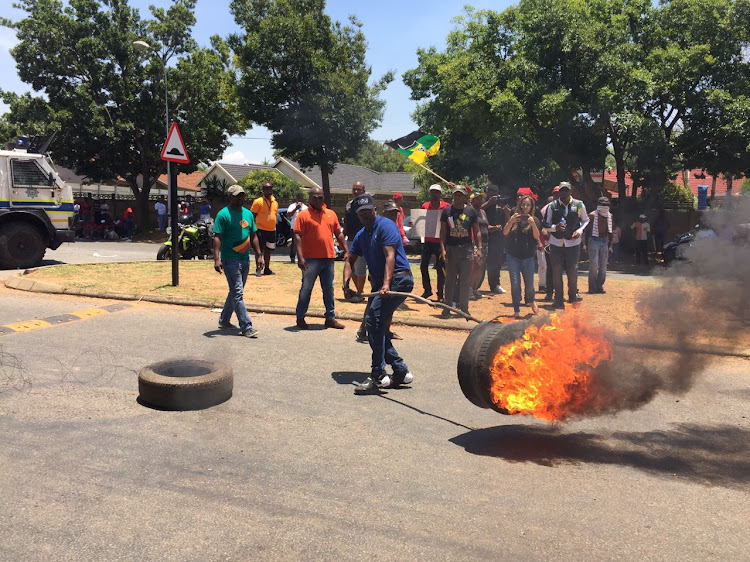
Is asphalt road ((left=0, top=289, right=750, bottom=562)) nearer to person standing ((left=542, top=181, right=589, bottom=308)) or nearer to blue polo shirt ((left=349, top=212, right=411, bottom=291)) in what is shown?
blue polo shirt ((left=349, top=212, right=411, bottom=291))

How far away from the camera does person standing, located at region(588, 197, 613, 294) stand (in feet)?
38.9

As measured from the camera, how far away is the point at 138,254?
797 inches

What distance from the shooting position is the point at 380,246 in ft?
20.6

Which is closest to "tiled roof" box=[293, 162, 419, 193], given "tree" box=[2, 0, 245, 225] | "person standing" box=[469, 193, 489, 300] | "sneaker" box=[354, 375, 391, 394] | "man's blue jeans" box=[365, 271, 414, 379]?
"tree" box=[2, 0, 245, 225]

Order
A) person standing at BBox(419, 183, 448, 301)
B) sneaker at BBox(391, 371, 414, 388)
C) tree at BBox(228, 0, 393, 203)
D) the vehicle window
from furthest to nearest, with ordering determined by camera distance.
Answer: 1. tree at BBox(228, 0, 393, 203)
2. the vehicle window
3. person standing at BBox(419, 183, 448, 301)
4. sneaker at BBox(391, 371, 414, 388)

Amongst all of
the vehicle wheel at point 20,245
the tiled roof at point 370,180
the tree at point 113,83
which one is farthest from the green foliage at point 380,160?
the vehicle wheel at point 20,245

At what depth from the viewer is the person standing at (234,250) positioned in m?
8.10

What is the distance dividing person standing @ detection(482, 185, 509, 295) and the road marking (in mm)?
6016

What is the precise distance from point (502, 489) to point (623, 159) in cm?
2015

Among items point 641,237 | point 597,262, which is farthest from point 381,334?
point 641,237

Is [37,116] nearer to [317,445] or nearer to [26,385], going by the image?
[26,385]

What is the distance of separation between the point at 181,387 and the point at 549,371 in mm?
2876

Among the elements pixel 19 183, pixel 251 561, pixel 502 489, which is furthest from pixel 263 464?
pixel 19 183

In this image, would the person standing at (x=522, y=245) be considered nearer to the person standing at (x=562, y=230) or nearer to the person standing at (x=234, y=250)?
the person standing at (x=562, y=230)
